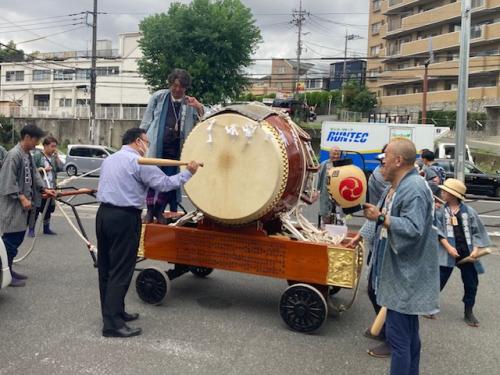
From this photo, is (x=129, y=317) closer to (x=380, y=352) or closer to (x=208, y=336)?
(x=208, y=336)

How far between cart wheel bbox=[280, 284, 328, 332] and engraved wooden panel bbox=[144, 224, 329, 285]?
10 centimetres

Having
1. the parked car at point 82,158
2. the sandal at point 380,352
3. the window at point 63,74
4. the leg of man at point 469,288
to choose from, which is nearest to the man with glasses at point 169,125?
the sandal at point 380,352

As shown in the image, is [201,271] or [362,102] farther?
[362,102]

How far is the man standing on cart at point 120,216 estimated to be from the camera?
14.1ft

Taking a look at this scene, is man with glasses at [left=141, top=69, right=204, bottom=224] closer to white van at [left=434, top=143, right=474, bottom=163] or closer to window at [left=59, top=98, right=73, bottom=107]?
white van at [left=434, top=143, right=474, bottom=163]

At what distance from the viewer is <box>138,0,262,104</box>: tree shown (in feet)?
90.4

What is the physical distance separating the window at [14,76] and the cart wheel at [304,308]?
208 ft

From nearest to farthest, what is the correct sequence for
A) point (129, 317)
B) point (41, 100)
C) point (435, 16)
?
point (129, 317) → point (435, 16) → point (41, 100)

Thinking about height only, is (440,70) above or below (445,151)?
above

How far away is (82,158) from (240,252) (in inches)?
875

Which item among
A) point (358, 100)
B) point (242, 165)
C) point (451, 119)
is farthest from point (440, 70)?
point (242, 165)

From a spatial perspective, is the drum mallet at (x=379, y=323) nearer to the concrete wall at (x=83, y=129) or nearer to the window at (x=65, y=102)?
the concrete wall at (x=83, y=129)

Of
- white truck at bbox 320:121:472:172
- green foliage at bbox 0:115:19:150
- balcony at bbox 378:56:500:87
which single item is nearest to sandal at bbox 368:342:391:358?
white truck at bbox 320:121:472:172

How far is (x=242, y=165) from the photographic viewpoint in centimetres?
467
